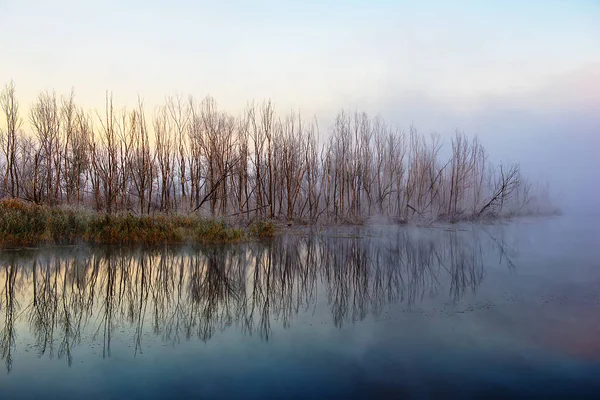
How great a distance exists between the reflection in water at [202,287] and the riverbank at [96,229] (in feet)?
2.95

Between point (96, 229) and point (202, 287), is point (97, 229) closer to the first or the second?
point (96, 229)

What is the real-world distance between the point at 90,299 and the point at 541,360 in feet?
19.5

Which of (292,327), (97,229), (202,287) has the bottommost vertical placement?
(292,327)

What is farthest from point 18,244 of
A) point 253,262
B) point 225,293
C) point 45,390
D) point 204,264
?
point 45,390

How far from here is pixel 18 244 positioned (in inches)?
393

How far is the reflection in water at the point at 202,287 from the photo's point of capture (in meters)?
5.02

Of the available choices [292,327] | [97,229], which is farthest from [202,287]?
[97,229]

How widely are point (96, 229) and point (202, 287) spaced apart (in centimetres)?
573

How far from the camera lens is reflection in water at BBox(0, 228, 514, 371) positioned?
5.02 meters

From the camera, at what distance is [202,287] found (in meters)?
7.11

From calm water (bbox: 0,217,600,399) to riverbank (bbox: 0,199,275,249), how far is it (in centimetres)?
115

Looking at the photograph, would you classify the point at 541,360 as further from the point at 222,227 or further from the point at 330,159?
the point at 330,159

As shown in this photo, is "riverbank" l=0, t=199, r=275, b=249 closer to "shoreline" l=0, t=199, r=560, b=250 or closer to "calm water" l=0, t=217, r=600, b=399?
"shoreline" l=0, t=199, r=560, b=250

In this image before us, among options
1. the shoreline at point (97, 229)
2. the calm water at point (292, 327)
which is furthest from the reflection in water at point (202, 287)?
the shoreline at point (97, 229)
